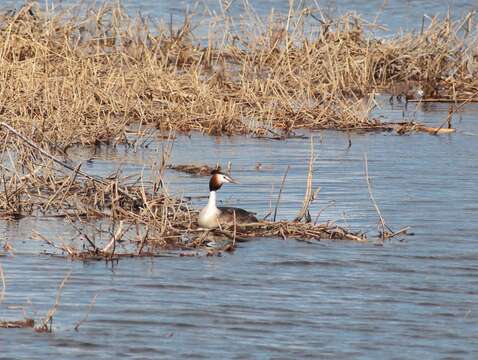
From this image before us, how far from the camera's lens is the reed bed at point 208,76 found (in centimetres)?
1362

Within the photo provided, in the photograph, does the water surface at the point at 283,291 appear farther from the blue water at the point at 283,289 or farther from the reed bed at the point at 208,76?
the reed bed at the point at 208,76

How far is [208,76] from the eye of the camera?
58.9ft

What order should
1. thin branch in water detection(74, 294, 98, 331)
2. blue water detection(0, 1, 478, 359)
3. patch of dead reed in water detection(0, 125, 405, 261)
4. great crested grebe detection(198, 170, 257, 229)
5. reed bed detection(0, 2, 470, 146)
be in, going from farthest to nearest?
1. reed bed detection(0, 2, 470, 146)
2. great crested grebe detection(198, 170, 257, 229)
3. patch of dead reed in water detection(0, 125, 405, 261)
4. thin branch in water detection(74, 294, 98, 331)
5. blue water detection(0, 1, 478, 359)

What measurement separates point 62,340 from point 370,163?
6.69 meters

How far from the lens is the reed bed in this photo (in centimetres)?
1362

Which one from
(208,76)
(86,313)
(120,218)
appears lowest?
(86,313)

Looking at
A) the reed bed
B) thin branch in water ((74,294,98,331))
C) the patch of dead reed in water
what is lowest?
thin branch in water ((74,294,98,331))

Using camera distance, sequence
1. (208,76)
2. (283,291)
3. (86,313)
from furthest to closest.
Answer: (208,76) → (283,291) → (86,313)

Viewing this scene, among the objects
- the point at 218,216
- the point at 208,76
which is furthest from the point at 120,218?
the point at 208,76

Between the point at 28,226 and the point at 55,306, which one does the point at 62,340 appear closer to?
the point at 55,306

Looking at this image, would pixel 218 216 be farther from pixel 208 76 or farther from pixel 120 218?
pixel 208 76

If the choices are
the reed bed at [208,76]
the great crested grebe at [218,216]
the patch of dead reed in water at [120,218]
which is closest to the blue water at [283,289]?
the patch of dead reed in water at [120,218]

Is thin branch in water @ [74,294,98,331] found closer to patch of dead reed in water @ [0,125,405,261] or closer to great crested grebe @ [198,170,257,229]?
patch of dead reed in water @ [0,125,405,261]

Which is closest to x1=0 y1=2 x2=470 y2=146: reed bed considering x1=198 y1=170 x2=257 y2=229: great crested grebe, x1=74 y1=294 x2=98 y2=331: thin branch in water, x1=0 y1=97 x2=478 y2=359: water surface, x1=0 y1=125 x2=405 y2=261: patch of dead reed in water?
x1=0 y1=125 x2=405 y2=261: patch of dead reed in water
